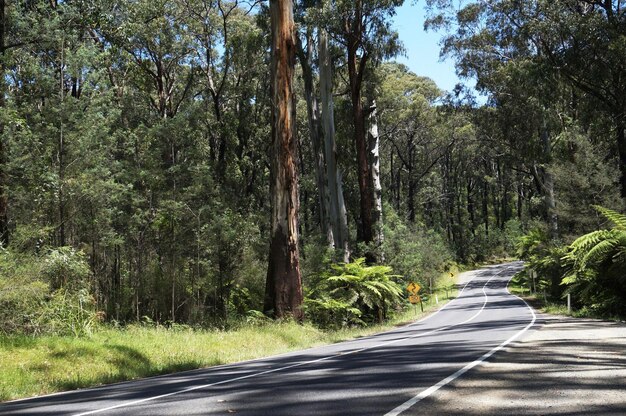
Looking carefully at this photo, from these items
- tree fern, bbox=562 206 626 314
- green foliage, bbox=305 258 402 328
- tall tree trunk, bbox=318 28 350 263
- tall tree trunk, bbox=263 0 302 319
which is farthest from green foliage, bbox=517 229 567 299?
tall tree trunk, bbox=263 0 302 319

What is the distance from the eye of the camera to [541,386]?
19.8 feet

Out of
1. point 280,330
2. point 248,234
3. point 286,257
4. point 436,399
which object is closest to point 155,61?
point 248,234

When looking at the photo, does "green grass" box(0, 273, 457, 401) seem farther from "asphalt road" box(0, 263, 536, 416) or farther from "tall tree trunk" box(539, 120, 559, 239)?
"tall tree trunk" box(539, 120, 559, 239)

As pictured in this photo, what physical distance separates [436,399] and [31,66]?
1973 centimetres

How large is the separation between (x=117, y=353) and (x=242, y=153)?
99.8 feet

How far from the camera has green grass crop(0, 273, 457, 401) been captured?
31.2 feet

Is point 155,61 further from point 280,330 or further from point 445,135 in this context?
point 445,135

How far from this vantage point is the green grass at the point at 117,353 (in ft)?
31.2

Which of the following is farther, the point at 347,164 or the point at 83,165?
the point at 347,164

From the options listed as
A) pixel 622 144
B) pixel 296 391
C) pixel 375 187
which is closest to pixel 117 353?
pixel 296 391

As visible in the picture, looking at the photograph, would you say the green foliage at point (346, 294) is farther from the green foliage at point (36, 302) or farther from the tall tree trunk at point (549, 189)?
the tall tree trunk at point (549, 189)

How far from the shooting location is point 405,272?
37.0m

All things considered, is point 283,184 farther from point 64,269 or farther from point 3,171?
point 3,171

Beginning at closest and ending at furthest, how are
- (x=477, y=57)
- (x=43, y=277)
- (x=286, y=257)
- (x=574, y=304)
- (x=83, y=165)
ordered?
1. (x=43, y=277)
2. (x=286, y=257)
3. (x=83, y=165)
4. (x=574, y=304)
5. (x=477, y=57)
